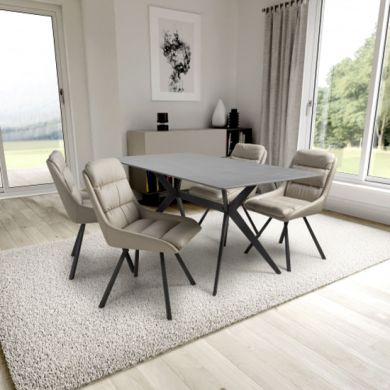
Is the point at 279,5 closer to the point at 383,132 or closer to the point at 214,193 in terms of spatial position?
the point at 383,132

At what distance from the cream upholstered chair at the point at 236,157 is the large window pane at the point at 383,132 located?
4.80 feet

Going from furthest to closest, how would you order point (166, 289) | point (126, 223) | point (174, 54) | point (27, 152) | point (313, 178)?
point (27, 152)
point (174, 54)
point (313, 178)
point (126, 223)
point (166, 289)

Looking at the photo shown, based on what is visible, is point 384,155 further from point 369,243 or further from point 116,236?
point 116,236

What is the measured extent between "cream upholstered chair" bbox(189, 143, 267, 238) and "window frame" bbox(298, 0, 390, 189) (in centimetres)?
135

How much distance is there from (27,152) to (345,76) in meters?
4.19

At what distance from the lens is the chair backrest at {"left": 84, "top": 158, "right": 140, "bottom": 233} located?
78.1 inches

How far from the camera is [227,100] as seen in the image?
17.2 feet

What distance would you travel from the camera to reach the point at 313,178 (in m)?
2.85

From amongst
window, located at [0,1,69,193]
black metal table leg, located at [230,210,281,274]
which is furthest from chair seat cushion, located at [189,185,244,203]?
window, located at [0,1,69,193]

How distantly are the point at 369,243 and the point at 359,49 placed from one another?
2.21m

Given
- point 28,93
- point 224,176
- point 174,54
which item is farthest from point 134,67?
point 224,176

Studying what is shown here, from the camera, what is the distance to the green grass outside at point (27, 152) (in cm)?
465

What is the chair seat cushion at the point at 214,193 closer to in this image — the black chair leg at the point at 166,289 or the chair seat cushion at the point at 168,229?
the chair seat cushion at the point at 168,229

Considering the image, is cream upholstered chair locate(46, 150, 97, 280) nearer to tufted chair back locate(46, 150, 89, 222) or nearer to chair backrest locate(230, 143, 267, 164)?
tufted chair back locate(46, 150, 89, 222)
